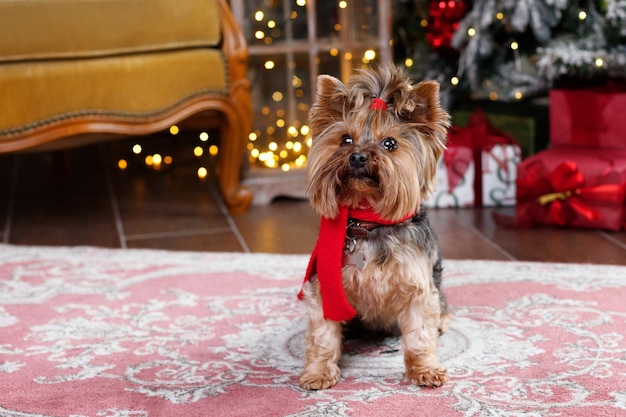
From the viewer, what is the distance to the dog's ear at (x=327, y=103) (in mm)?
1418

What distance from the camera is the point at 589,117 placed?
8.61 feet

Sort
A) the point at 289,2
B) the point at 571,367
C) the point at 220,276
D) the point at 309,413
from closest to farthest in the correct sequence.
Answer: the point at 309,413
the point at 571,367
the point at 220,276
the point at 289,2

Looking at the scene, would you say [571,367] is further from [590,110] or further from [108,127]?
[108,127]

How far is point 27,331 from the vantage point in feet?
5.95

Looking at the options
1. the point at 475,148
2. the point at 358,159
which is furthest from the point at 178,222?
the point at 358,159

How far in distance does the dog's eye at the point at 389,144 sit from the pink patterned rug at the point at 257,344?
41 cm

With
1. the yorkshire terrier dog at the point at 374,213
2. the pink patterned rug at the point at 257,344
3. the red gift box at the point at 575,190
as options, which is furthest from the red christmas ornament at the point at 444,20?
the yorkshire terrier dog at the point at 374,213

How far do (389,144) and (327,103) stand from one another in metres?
0.13

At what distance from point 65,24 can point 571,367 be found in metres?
1.69

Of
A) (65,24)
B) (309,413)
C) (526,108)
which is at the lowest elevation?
(309,413)

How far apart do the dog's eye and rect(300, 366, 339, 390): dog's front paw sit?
1.31 ft

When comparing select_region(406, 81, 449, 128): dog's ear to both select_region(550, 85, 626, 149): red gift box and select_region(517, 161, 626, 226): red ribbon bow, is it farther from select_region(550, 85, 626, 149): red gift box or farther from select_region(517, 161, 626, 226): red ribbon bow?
select_region(550, 85, 626, 149): red gift box

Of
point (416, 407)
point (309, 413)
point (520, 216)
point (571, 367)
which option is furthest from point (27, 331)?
point (520, 216)

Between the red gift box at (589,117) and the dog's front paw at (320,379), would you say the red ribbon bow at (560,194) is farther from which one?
the dog's front paw at (320,379)
